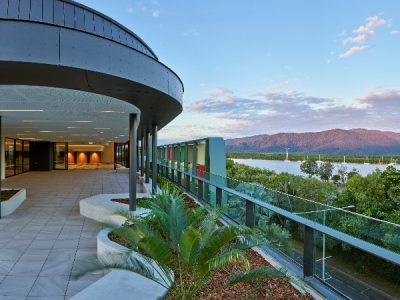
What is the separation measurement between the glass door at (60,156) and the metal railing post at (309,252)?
2874cm

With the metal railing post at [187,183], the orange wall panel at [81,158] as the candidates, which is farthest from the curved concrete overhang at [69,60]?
the orange wall panel at [81,158]

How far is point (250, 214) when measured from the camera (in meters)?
6.05

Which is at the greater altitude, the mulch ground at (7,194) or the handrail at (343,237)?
the handrail at (343,237)

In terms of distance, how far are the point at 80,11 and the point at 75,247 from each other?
497cm

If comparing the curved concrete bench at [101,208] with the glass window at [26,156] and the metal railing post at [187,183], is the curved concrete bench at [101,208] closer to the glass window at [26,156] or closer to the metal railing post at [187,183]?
the metal railing post at [187,183]

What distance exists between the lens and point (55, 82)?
4.61 meters

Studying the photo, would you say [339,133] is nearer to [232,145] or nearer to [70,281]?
[232,145]

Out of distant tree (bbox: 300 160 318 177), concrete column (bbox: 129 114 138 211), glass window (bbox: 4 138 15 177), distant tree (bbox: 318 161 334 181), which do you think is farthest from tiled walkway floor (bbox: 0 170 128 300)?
Result: distant tree (bbox: 300 160 318 177)

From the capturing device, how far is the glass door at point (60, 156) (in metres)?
→ 29.3

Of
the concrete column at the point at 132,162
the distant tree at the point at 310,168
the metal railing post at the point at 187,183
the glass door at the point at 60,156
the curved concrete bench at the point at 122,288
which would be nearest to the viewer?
the curved concrete bench at the point at 122,288

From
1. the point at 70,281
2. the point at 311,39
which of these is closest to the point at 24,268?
the point at 70,281

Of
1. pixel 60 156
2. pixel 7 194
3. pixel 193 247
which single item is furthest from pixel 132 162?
pixel 60 156

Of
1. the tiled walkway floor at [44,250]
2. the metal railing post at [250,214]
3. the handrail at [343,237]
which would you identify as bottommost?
the tiled walkway floor at [44,250]

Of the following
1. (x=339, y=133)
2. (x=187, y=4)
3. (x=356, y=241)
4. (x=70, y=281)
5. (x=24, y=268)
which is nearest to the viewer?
(x=356, y=241)
